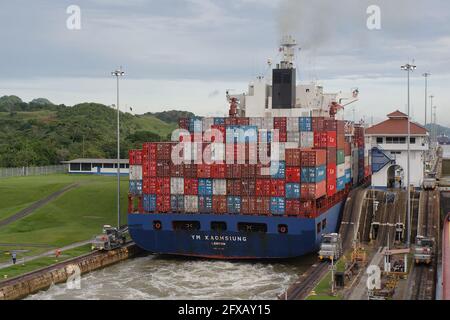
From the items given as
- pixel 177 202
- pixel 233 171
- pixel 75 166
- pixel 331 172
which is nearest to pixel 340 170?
pixel 331 172

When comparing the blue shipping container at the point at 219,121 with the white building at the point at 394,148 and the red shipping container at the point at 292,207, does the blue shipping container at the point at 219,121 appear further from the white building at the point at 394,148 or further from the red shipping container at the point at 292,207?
the white building at the point at 394,148

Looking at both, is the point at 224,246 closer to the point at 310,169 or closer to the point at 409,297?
the point at 310,169

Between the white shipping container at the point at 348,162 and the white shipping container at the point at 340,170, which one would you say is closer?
the white shipping container at the point at 340,170

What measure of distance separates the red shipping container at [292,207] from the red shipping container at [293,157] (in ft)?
10.2

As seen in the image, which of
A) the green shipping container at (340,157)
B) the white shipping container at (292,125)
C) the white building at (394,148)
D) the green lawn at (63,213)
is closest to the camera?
the white shipping container at (292,125)

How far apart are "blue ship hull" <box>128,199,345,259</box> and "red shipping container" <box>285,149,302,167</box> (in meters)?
4.62

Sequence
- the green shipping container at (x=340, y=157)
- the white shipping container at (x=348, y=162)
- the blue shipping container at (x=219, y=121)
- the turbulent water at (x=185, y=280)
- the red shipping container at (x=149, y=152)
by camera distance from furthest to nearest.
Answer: the white shipping container at (x=348, y=162), the green shipping container at (x=340, y=157), the blue shipping container at (x=219, y=121), the red shipping container at (x=149, y=152), the turbulent water at (x=185, y=280)

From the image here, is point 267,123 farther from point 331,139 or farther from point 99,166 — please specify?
point 99,166

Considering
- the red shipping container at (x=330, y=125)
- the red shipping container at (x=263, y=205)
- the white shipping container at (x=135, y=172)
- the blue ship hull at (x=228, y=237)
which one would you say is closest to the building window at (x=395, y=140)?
the red shipping container at (x=330, y=125)

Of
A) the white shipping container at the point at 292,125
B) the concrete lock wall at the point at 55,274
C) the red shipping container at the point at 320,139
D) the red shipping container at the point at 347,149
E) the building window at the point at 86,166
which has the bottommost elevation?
the concrete lock wall at the point at 55,274

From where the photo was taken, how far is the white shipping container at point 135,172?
57.2 meters

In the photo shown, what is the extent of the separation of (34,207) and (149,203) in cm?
2420

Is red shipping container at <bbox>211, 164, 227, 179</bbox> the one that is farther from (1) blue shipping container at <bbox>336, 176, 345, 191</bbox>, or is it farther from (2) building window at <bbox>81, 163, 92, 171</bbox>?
(2) building window at <bbox>81, 163, 92, 171</bbox>

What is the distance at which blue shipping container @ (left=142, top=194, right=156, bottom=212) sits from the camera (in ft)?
183
